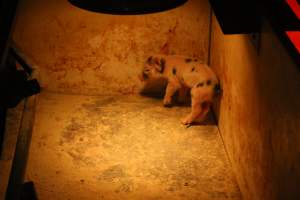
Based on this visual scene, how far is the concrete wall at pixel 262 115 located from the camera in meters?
3.01

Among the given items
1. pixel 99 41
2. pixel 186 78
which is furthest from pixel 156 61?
pixel 99 41

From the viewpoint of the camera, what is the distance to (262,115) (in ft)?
12.4

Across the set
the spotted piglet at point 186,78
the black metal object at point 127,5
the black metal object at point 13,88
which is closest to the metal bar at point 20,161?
the black metal object at point 13,88

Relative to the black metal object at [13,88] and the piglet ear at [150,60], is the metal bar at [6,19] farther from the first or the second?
the piglet ear at [150,60]

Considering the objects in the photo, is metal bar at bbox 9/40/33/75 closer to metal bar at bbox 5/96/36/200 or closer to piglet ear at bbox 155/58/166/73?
metal bar at bbox 5/96/36/200

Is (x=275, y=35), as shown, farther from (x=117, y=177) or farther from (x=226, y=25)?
(x=117, y=177)

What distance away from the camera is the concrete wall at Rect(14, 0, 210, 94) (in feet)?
20.7

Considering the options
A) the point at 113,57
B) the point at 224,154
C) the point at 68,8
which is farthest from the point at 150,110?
the point at 68,8

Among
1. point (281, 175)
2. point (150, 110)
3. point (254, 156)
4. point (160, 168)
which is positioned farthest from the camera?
point (150, 110)

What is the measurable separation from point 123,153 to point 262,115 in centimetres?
195

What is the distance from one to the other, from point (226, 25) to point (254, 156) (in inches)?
47.7

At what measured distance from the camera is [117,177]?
4.78 metres

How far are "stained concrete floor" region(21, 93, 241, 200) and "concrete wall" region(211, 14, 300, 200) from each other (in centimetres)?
33

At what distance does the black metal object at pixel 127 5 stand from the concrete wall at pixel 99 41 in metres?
4.64
